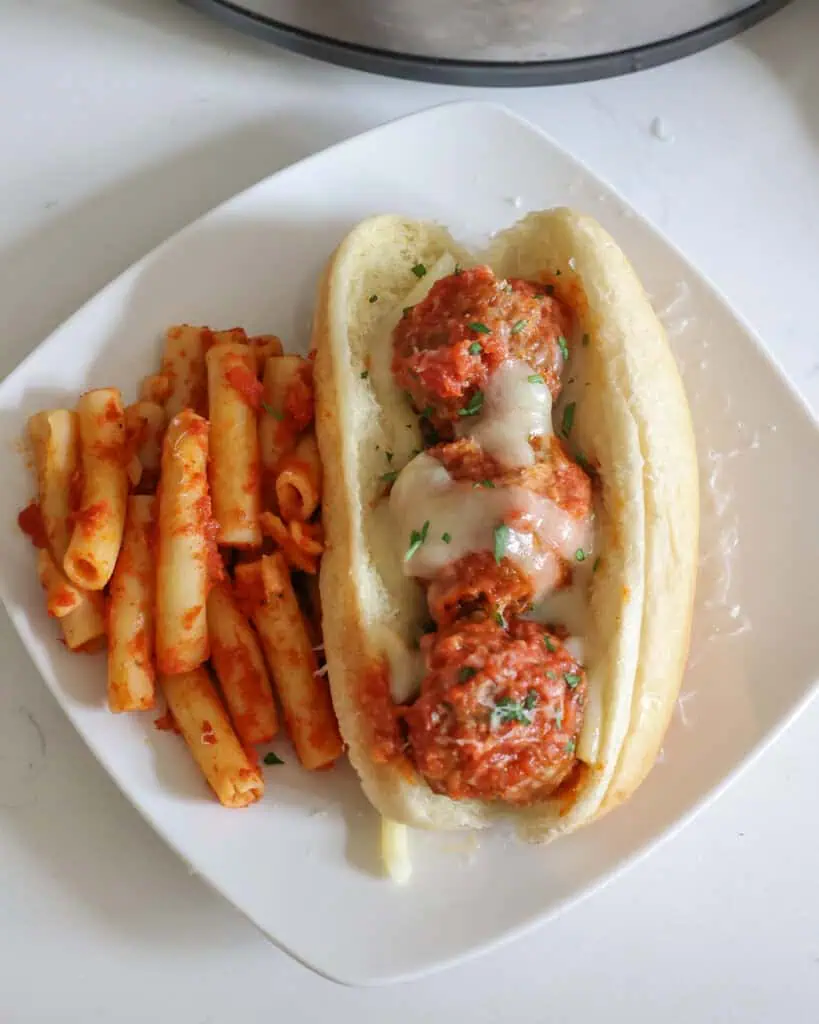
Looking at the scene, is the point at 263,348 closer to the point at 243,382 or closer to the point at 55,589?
the point at 243,382

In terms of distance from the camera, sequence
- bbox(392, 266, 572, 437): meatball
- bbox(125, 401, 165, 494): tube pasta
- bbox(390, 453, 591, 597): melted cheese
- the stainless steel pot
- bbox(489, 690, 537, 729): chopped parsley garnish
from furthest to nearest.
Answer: the stainless steel pot
bbox(125, 401, 165, 494): tube pasta
bbox(392, 266, 572, 437): meatball
bbox(390, 453, 591, 597): melted cheese
bbox(489, 690, 537, 729): chopped parsley garnish

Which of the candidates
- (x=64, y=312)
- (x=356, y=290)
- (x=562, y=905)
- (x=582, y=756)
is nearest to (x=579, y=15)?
(x=356, y=290)

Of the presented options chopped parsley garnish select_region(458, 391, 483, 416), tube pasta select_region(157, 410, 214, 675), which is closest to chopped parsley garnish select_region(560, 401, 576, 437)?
chopped parsley garnish select_region(458, 391, 483, 416)

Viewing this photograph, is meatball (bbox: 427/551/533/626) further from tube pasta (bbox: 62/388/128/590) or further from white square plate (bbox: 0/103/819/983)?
tube pasta (bbox: 62/388/128/590)

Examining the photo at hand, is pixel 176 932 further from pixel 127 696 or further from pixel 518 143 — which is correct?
pixel 518 143

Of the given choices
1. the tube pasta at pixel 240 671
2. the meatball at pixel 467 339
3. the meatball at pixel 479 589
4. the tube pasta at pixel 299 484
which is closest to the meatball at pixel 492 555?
the meatball at pixel 479 589

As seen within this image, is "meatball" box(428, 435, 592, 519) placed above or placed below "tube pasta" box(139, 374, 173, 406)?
below
